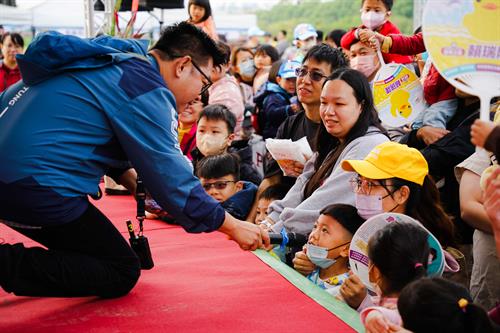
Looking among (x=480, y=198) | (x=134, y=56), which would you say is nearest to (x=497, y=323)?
(x=480, y=198)

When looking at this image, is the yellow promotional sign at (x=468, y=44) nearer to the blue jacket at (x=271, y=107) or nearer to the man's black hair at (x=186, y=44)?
the man's black hair at (x=186, y=44)

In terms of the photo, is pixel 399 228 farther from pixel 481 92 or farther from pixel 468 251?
pixel 468 251

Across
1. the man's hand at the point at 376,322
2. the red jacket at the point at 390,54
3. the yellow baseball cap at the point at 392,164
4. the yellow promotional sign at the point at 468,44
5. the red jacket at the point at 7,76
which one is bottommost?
the red jacket at the point at 7,76

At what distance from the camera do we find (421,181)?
2.53 metres

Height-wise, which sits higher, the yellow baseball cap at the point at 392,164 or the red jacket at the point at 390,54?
the red jacket at the point at 390,54

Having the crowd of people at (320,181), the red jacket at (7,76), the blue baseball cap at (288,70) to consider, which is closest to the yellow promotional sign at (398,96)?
the crowd of people at (320,181)

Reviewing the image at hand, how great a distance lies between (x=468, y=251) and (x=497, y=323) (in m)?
1.38

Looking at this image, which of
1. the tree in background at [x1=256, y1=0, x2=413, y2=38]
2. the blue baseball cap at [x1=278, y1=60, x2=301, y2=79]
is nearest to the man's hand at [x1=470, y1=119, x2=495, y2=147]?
the blue baseball cap at [x1=278, y1=60, x2=301, y2=79]

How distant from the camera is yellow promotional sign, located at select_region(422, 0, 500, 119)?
1.63 meters

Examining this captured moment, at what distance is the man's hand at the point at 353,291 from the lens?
230 centimetres

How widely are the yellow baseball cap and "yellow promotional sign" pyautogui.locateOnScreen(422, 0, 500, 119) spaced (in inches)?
33.5

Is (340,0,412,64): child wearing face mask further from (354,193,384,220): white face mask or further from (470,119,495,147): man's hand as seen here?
(470,119,495,147): man's hand

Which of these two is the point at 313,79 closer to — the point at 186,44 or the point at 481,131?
the point at 186,44

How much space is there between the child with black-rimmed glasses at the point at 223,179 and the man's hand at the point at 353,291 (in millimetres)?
1505
